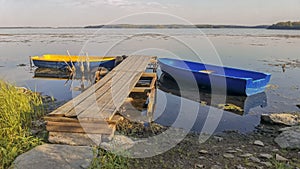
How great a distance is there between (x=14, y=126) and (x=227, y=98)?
8.06m

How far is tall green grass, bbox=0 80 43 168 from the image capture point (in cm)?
409

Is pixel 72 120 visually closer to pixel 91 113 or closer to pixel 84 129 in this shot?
pixel 84 129

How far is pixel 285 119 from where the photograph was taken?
24.2ft

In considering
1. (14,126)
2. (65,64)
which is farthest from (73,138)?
(65,64)

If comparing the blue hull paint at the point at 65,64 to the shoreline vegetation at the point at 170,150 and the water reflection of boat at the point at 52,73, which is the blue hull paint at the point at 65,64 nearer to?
the water reflection of boat at the point at 52,73

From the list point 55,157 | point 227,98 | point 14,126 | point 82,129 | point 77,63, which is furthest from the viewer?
point 77,63

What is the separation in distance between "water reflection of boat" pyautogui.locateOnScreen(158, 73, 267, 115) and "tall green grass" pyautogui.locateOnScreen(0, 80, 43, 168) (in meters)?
6.05

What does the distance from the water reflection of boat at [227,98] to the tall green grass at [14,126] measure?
238 inches

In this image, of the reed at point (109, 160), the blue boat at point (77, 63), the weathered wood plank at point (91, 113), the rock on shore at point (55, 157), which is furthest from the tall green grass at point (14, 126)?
the blue boat at point (77, 63)

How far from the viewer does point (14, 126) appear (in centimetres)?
484

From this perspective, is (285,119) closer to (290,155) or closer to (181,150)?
(290,155)

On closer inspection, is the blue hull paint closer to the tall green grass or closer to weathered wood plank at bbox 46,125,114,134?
the tall green grass

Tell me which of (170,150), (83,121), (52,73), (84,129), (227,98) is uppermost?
(83,121)

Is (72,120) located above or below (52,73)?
above
